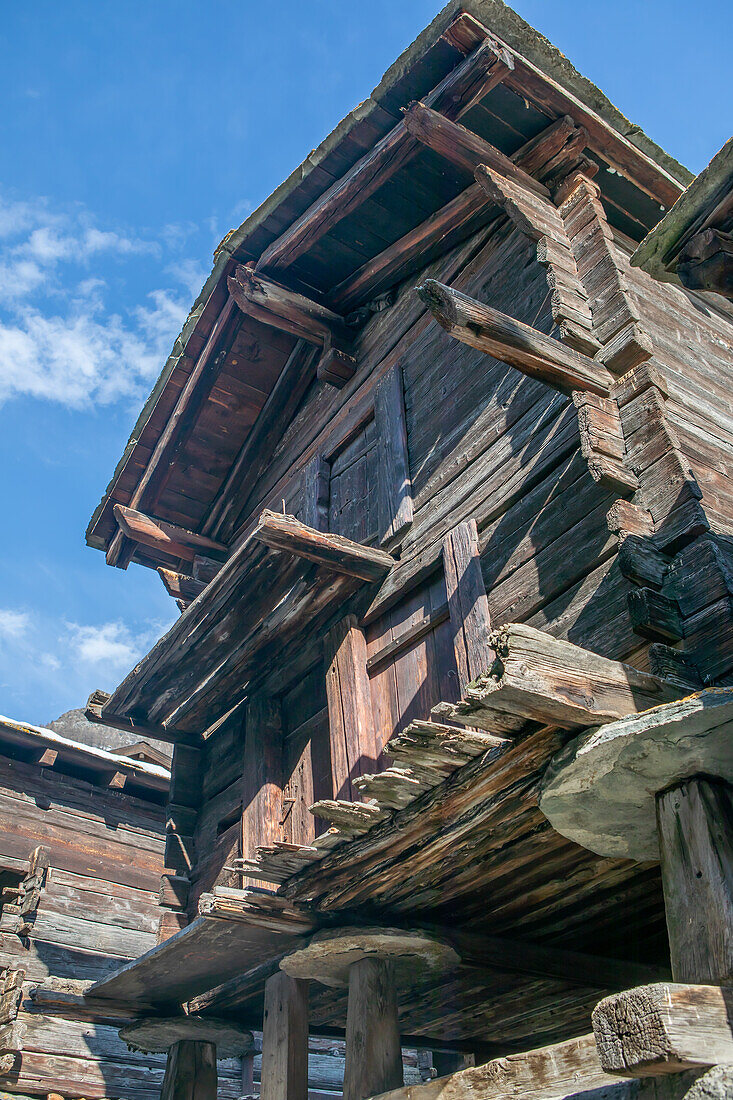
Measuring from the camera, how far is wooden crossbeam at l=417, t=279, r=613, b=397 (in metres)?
4.11

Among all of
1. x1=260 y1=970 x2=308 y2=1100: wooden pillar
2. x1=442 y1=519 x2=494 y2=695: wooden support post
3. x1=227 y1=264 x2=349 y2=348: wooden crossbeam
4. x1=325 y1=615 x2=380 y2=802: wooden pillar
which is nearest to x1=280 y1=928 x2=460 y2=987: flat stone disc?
x1=260 y1=970 x2=308 y2=1100: wooden pillar

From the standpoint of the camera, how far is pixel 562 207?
5.93 meters

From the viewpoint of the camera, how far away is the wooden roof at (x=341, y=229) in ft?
19.7

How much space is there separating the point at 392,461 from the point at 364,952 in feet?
9.82

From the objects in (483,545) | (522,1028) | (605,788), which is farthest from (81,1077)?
(605,788)

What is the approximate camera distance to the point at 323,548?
5367mm

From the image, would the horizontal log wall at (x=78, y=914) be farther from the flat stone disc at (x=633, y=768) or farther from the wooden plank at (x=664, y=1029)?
the wooden plank at (x=664, y=1029)

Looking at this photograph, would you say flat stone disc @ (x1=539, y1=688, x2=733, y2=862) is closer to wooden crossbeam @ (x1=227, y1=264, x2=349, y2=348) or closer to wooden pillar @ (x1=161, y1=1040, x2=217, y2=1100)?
wooden pillar @ (x1=161, y1=1040, x2=217, y2=1100)

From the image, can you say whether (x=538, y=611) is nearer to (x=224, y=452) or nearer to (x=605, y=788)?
(x=605, y=788)

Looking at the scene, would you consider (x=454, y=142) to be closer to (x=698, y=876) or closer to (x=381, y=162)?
(x=381, y=162)

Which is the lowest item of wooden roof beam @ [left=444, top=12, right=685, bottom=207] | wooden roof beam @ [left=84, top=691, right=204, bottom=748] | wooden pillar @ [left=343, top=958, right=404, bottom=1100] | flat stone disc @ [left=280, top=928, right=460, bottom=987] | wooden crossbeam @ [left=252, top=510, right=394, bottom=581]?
wooden pillar @ [left=343, top=958, right=404, bottom=1100]

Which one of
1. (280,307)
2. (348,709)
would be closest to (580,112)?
(280,307)

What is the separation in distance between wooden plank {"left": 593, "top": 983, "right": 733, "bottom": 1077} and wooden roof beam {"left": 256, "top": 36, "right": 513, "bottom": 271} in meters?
5.36

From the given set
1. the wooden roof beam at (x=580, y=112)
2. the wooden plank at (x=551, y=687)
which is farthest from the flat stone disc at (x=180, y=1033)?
the wooden roof beam at (x=580, y=112)
